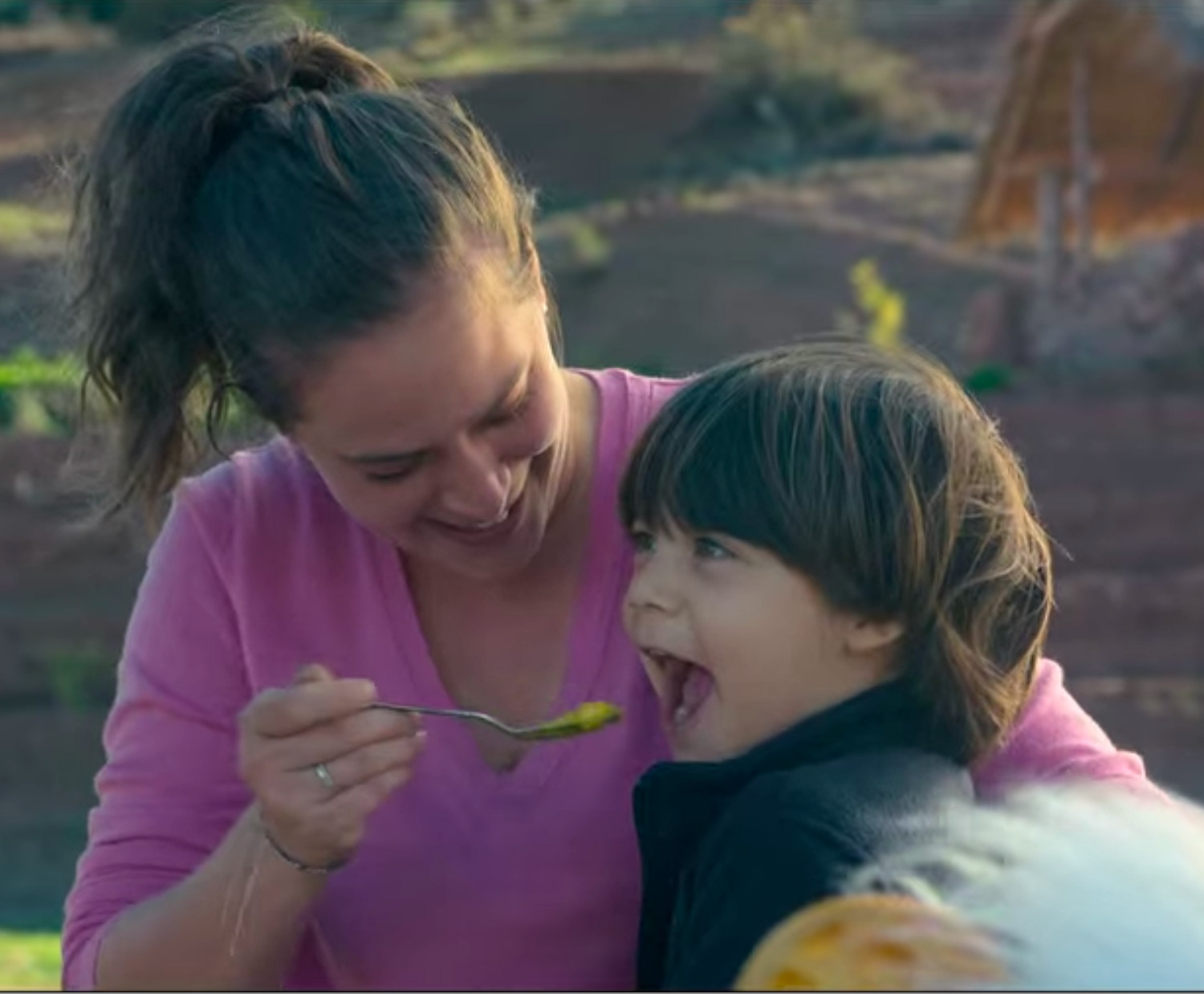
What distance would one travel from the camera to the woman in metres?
2.21

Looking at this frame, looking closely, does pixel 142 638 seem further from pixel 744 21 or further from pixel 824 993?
pixel 744 21

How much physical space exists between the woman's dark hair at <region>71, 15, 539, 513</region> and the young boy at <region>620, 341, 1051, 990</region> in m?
0.32

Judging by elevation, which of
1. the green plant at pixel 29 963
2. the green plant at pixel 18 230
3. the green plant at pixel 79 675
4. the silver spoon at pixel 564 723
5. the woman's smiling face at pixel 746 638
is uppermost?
the woman's smiling face at pixel 746 638

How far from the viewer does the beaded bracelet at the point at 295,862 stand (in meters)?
2.12

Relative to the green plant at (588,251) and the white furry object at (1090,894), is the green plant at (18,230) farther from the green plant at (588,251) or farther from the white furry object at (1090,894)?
the white furry object at (1090,894)

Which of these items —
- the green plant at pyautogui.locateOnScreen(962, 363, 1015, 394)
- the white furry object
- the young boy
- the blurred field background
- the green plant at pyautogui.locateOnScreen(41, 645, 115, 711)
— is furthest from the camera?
the green plant at pyautogui.locateOnScreen(962, 363, 1015, 394)

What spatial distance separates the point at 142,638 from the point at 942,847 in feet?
3.67

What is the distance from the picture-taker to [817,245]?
13477 mm

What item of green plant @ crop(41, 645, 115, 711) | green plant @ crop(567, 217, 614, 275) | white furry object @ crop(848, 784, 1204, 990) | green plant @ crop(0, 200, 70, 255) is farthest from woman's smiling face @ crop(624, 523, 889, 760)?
green plant @ crop(567, 217, 614, 275)

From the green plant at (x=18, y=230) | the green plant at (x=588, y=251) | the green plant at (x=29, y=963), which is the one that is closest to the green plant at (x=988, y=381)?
the green plant at (x=588, y=251)

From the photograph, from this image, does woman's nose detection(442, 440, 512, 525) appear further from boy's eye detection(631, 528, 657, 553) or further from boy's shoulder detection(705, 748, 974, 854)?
boy's shoulder detection(705, 748, 974, 854)

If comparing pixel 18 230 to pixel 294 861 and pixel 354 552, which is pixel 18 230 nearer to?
pixel 354 552

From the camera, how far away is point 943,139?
51.7 ft

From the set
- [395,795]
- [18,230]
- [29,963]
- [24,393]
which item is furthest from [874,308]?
[395,795]
